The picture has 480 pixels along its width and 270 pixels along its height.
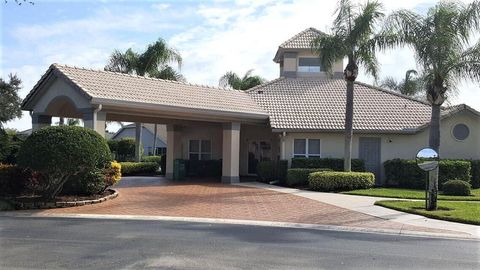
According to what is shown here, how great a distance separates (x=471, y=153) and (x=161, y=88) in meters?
14.9

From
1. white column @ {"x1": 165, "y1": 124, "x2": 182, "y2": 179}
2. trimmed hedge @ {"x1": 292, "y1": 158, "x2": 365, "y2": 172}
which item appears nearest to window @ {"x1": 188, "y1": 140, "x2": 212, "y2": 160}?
white column @ {"x1": 165, "y1": 124, "x2": 182, "y2": 179}

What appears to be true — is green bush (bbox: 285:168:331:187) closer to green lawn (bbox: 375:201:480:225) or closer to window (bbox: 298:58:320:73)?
green lawn (bbox: 375:201:480:225)

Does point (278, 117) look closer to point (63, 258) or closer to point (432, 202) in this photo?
point (432, 202)

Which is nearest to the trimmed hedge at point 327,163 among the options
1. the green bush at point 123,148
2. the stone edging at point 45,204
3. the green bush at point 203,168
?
the green bush at point 203,168

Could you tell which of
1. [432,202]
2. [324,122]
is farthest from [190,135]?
[432,202]

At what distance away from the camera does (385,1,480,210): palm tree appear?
659 inches

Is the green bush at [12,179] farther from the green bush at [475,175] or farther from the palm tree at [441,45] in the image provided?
the green bush at [475,175]

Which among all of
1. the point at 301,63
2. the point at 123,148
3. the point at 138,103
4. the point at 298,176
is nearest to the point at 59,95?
the point at 138,103

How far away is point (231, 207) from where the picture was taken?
1539 centimetres


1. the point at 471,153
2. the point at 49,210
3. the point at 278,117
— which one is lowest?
the point at 49,210

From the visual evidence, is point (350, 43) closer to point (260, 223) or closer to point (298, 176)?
point (298, 176)

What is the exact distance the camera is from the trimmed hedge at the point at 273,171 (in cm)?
2455

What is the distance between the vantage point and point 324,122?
25375 mm

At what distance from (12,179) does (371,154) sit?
16312 mm
